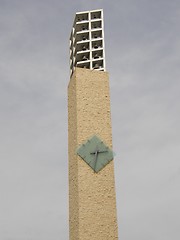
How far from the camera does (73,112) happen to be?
2472cm

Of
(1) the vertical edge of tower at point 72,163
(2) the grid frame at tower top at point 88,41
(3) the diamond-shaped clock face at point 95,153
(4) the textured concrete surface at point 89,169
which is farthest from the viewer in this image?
(2) the grid frame at tower top at point 88,41

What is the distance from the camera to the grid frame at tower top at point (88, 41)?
26.0 m

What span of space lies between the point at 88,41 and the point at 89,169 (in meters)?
7.40

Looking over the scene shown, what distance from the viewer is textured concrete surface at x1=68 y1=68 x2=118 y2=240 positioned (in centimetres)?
2236

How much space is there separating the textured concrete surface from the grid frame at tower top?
109 cm

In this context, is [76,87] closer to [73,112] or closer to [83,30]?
[73,112]

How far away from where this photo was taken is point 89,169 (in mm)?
23203

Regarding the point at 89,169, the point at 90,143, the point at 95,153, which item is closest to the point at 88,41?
the point at 90,143

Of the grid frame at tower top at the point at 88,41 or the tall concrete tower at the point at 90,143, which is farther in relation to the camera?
the grid frame at tower top at the point at 88,41

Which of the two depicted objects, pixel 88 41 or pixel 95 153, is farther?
pixel 88 41

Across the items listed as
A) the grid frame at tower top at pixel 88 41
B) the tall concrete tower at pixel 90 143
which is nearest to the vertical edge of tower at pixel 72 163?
the tall concrete tower at pixel 90 143

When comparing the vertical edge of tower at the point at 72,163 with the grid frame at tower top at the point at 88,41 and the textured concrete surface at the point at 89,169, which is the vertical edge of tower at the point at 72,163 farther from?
A: the grid frame at tower top at the point at 88,41

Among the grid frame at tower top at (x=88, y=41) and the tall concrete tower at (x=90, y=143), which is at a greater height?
the grid frame at tower top at (x=88, y=41)

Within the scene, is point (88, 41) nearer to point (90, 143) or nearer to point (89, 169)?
point (90, 143)
